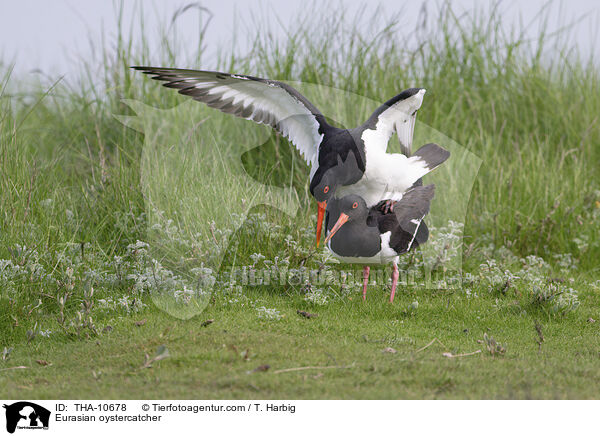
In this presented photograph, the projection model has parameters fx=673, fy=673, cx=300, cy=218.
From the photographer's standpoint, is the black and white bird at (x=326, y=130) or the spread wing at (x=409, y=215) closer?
the black and white bird at (x=326, y=130)

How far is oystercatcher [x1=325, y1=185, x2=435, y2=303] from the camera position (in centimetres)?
646

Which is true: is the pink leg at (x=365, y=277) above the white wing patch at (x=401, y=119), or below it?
below

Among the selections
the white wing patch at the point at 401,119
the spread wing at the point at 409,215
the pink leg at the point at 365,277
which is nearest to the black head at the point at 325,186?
the spread wing at the point at 409,215

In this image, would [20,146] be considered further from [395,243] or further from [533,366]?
[533,366]

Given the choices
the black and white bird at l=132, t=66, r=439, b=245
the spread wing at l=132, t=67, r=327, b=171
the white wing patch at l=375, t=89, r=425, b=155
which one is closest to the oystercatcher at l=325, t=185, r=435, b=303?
the black and white bird at l=132, t=66, r=439, b=245

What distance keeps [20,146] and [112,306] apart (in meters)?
3.30

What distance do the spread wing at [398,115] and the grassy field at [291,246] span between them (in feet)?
4.14

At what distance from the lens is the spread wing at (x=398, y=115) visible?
6.66 meters

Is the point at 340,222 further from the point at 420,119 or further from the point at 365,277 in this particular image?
the point at 420,119

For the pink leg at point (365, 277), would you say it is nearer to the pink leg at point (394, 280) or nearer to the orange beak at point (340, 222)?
the pink leg at point (394, 280)
